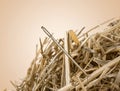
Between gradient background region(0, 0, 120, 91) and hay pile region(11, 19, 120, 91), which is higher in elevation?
gradient background region(0, 0, 120, 91)

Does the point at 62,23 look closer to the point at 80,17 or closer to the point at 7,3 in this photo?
the point at 80,17

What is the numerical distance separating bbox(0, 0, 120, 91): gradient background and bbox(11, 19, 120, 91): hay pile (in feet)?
2.01

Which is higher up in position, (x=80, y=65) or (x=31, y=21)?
(x=31, y=21)

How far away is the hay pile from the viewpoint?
1.56 feet

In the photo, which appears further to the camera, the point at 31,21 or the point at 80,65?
the point at 31,21

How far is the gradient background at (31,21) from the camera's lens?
1.24 meters

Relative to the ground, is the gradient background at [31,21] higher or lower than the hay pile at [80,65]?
higher

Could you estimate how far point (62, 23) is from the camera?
1.30m

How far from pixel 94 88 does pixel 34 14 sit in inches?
36.0

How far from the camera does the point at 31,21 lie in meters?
1.33

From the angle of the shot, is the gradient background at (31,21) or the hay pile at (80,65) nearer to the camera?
the hay pile at (80,65)

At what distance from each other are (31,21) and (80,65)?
2.75 ft

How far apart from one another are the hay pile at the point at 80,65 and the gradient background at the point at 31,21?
613 millimetres

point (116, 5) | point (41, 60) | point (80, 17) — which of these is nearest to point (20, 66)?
point (80, 17)
